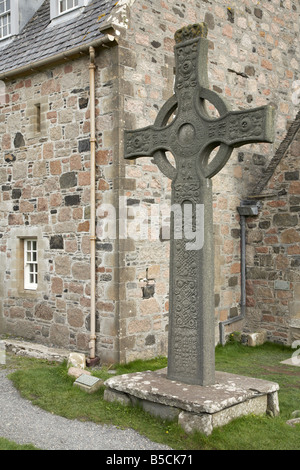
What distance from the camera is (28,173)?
9.90m

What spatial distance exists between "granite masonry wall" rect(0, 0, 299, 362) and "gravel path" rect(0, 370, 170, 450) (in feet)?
8.41

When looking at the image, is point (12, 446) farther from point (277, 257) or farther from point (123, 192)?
point (277, 257)

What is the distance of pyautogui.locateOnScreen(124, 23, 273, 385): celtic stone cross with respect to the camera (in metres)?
5.54

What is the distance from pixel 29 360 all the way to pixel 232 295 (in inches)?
166

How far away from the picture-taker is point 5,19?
11.6 meters

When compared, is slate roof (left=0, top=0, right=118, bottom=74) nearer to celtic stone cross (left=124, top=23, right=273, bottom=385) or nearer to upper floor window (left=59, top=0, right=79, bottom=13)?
upper floor window (left=59, top=0, right=79, bottom=13)

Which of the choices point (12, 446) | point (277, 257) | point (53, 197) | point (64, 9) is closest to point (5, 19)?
point (64, 9)

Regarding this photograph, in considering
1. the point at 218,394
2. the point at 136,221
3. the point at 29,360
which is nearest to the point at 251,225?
the point at 136,221

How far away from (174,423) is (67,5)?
8138mm

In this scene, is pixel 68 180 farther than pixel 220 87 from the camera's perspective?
No

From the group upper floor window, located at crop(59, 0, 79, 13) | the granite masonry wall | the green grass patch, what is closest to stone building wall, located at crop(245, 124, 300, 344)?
the granite masonry wall

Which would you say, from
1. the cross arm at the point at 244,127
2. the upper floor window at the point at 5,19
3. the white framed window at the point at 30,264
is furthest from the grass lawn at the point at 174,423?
the upper floor window at the point at 5,19

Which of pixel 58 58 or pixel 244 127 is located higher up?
pixel 58 58

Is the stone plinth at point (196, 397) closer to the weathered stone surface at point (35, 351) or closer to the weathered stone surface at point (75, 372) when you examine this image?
the weathered stone surface at point (75, 372)
